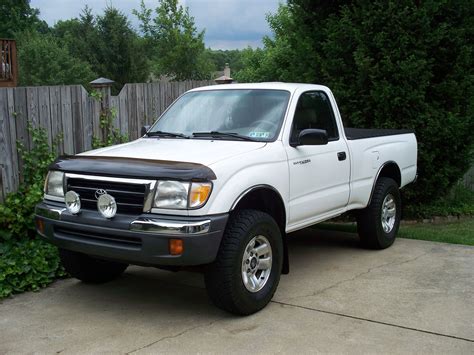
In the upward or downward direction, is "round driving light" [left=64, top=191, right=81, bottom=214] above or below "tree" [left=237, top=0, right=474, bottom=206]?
below

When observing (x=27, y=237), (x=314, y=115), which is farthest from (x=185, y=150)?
(x=27, y=237)

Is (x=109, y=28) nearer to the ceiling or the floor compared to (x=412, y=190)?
nearer to the ceiling

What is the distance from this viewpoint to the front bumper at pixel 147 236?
4.15 m

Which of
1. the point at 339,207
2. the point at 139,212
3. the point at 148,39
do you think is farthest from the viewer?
the point at 148,39

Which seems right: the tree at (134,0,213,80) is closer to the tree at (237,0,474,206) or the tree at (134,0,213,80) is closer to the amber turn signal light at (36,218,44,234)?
the tree at (237,0,474,206)

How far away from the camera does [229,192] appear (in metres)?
4.42

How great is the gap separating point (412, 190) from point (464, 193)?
190 centimetres

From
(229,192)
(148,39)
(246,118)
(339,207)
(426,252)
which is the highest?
(148,39)

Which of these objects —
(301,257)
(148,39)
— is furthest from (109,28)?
(301,257)

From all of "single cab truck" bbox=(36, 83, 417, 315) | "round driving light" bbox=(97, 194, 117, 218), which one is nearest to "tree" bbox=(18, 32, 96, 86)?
"single cab truck" bbox=(36, 83, 417, 315)

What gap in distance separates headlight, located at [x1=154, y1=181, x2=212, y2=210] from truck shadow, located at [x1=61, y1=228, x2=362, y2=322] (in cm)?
109

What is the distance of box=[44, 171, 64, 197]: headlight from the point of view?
486 cm

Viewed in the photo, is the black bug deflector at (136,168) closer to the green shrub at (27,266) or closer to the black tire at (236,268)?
the black tire at (236,268)

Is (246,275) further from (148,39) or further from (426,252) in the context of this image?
(148,39)
